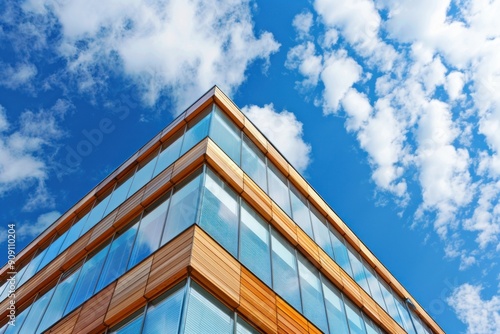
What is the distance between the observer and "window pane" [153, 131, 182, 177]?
14950 millimetres

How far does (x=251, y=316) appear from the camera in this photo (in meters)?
9.86

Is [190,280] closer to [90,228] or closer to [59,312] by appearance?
[59,312]

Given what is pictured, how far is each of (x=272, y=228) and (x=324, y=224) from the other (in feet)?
19.2

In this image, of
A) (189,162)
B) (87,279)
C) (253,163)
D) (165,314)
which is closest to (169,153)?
(189,162)

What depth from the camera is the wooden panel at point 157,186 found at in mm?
13367

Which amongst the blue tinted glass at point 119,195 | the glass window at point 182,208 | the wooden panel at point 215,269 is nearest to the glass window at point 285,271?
the wooden panel at point 215,269

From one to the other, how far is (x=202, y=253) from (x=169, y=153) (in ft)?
22.4

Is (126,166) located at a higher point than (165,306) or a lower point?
higher

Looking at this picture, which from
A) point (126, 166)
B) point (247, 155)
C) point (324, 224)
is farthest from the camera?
point (324, 224)

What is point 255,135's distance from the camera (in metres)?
16.8

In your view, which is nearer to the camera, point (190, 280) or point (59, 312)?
point (190, 280)

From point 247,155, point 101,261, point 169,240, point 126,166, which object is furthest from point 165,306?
point 126,166

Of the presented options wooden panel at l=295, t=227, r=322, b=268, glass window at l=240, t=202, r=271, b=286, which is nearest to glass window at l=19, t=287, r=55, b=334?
glass window at l=240, t=202, r=271, b=286

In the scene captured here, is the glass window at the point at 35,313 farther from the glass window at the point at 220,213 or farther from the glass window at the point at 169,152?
the glass window at the point at 220,213
